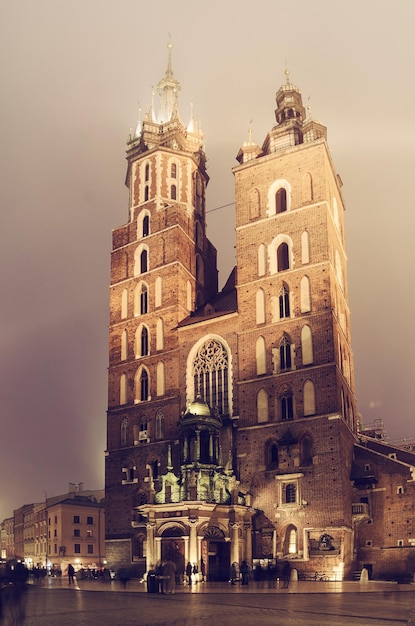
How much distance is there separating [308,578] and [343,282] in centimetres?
2259

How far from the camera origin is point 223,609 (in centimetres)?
2203

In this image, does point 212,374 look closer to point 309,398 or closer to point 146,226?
point 309,398

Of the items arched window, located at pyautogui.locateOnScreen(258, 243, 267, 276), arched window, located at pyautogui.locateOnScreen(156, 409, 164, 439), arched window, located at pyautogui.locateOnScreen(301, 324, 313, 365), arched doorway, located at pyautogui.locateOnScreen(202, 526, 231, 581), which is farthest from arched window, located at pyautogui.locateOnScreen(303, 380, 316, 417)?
arched window, located at pyautogui.locateOnScreen(156, 409, 164, 439)

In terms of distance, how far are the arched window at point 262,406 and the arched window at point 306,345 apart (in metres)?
3.64

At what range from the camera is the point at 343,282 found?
54.2 metres

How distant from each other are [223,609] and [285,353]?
27.1 metres

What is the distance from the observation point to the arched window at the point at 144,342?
54.8m

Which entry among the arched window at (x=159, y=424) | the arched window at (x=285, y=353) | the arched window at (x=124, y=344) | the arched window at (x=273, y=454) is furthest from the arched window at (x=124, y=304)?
the arched window at (x=273, y=454)

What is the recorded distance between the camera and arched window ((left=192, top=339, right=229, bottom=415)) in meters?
50.2

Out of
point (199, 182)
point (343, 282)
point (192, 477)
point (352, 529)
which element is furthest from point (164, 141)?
point (352, 529)

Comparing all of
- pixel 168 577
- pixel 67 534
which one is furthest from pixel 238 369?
pixel 67 534

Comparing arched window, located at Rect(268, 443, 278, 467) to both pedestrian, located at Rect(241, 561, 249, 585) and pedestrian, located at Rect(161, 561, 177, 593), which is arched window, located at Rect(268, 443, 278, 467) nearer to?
pedestrian, located at Rect(241, 561, 249, 585)

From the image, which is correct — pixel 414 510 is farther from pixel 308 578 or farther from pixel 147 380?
pixel 147 380

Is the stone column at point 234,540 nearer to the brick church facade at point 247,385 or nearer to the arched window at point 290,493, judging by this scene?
the brick church facade at point 247,385
